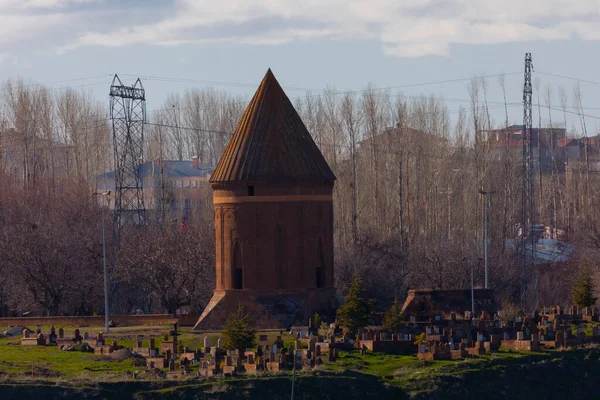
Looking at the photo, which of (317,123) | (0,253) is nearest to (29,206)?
(0,253)

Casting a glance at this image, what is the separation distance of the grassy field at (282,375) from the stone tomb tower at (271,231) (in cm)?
341

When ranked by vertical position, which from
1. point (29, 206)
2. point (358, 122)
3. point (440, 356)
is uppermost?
point (358, 122)

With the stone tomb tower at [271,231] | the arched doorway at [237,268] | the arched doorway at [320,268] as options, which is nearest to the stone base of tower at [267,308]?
the stone tomb tower at [271,231]

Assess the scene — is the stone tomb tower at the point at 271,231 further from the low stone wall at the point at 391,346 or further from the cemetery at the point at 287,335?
the low stone wall at the point at 391,346

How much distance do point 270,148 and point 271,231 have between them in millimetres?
2762

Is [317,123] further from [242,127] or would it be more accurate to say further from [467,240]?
[242,127]

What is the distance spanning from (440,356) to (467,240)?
3321cm

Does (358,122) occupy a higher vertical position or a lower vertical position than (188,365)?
higher

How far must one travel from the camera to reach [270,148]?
4181 centimetres

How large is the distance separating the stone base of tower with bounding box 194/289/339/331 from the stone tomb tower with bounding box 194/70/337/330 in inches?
1.3

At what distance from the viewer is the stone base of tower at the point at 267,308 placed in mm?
40562

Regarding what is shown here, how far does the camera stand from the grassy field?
3200 cm

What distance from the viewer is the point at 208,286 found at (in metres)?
53.7

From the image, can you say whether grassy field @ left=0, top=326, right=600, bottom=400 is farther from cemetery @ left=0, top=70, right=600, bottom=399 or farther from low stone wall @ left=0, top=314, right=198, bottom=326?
low stone wall @ left=0, top=314, right=198, bottom=326
